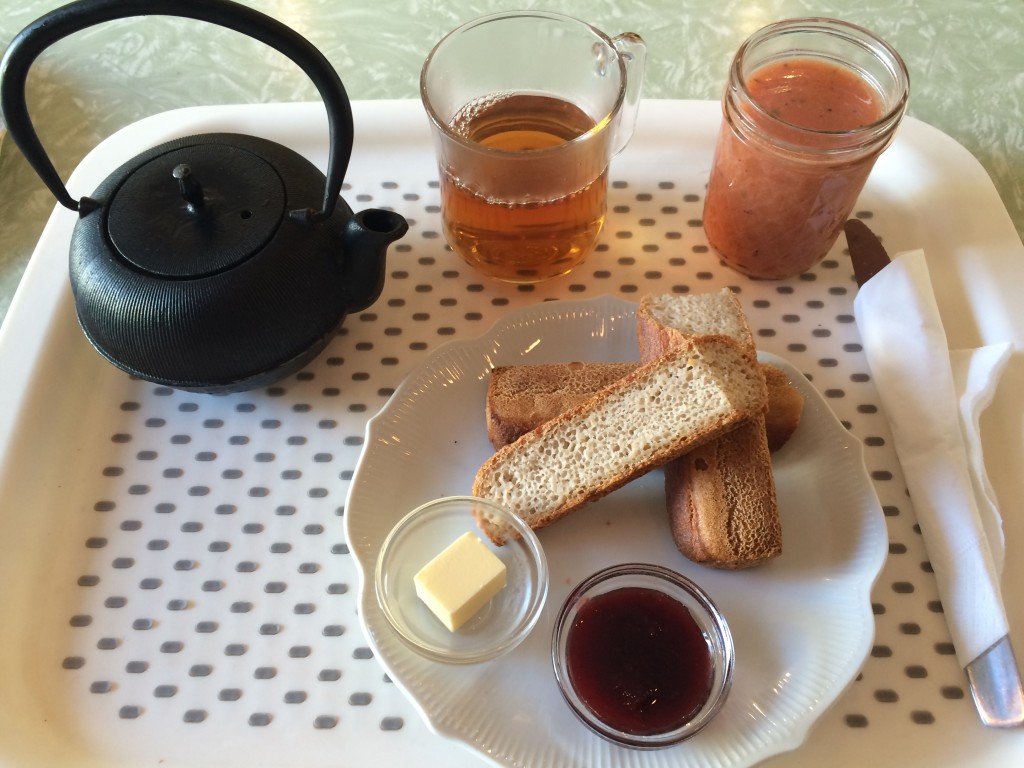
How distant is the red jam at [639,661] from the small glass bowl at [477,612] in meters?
0.07

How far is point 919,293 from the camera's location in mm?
1090

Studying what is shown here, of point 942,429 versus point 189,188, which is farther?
point 942,429

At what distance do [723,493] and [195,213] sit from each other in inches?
28.2

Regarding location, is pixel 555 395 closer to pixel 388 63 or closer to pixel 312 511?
pixel 312 511

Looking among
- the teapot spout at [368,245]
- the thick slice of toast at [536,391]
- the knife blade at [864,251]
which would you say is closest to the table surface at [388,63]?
the knife blade at [864,251]

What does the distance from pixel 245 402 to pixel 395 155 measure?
50 centimetres

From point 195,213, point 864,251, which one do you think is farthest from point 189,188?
point 864,251

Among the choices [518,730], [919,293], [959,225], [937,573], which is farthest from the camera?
[959,225]

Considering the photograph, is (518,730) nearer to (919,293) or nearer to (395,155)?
(919,293)

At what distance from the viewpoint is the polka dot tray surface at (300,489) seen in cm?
90

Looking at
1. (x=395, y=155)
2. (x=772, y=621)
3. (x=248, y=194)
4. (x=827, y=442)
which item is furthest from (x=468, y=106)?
(x=772, y=621)

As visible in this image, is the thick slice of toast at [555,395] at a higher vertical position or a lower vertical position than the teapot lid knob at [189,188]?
lower

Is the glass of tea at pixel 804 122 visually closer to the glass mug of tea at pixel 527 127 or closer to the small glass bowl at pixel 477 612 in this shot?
the glass mug of tea at pixel 527 127

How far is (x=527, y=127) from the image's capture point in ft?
3.71
